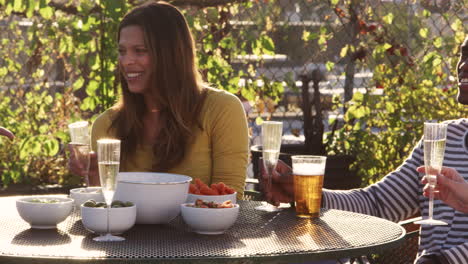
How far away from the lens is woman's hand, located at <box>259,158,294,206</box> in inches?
→ 104

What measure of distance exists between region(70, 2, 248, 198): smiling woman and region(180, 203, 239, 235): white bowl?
93 cm

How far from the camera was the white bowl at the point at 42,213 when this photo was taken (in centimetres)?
222

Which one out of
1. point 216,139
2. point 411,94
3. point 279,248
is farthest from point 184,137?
point 411,94

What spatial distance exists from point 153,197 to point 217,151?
3.10ft

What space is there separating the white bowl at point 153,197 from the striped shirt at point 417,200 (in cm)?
67

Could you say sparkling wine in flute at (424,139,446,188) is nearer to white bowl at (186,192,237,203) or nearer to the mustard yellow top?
white bowl at (186,192,237,203)

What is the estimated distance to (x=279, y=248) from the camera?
203cm

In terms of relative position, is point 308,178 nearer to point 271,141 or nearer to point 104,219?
point 271,141

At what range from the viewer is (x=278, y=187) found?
2666mm

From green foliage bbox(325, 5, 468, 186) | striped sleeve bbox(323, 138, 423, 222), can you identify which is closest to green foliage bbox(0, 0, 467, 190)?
green foliage bbox(325, 5, 468, 186)

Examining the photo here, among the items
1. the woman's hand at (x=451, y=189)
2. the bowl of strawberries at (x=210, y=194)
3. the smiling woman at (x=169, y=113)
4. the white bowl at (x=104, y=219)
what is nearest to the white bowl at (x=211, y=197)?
the bowl of strawberries at (x=210, y=194)

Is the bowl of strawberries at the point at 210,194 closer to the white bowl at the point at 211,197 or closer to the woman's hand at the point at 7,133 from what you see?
the white bowl at the point at 211,197

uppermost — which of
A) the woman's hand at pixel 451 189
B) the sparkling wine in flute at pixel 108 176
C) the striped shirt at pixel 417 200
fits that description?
the sparkling wine in flute at pixel 108 176

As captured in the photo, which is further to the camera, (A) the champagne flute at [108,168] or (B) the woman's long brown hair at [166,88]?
(B) the woman's long brown hair at [166,88]
